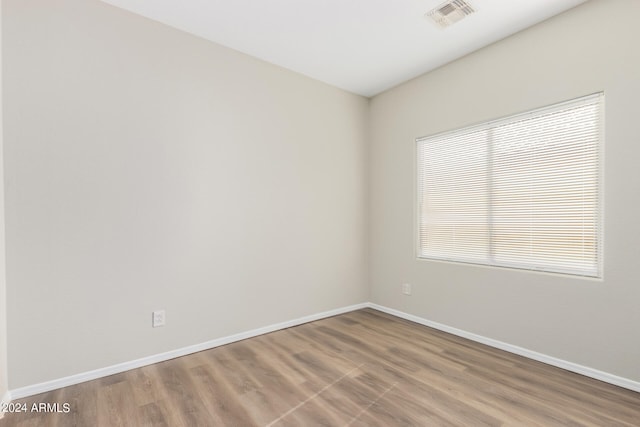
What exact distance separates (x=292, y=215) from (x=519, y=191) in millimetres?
2230

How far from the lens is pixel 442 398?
2000 mm

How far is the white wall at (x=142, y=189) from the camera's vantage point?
203 cm

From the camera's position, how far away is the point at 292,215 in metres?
3.37

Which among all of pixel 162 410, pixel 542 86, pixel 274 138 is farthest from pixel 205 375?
pixel 542 86

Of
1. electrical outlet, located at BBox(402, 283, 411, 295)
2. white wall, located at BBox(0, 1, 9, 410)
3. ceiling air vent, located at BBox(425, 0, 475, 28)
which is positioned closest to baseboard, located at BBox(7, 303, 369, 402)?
white wall, located at BBox(0, 1, 9, 410)

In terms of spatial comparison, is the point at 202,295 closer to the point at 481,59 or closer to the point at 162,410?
the point at 162,410

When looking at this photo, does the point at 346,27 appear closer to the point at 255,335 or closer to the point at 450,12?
the point at 450,12

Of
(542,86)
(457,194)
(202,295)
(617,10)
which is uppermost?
(617,10)

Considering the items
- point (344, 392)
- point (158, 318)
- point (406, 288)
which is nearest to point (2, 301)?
point (158, 318)

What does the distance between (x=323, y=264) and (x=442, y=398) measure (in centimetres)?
194

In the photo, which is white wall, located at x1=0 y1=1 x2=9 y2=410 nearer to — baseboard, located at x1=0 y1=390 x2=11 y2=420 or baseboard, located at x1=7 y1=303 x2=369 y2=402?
baseboard, located at x1=0 y1=390 x2=11 y2=420

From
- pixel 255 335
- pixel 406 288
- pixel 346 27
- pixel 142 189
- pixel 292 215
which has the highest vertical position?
pixel 346 27

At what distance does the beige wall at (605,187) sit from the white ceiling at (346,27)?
237 mm

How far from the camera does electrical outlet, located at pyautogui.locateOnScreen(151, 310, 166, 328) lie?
2479mm
